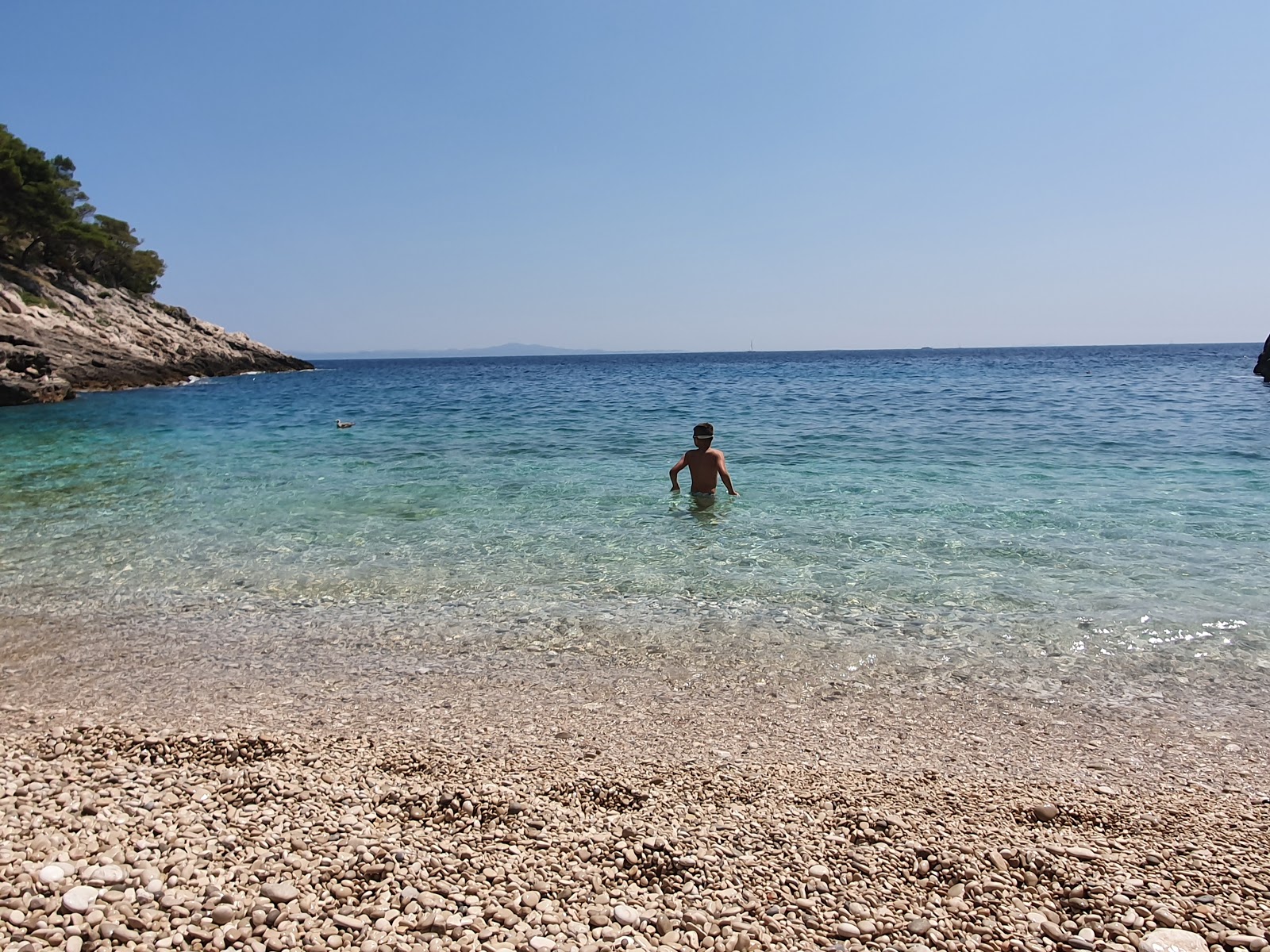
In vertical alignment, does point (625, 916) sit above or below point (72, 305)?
below

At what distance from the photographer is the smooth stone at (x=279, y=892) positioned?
9.91 feet

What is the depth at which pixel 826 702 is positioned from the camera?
4.96 metres

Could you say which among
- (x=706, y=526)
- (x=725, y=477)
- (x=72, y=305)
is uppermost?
(x=72, y=305)

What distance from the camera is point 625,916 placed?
296 cm

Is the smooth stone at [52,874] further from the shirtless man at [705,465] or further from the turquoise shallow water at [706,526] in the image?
the shirtless man at [705,465]

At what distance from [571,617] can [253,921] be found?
13.0 feet

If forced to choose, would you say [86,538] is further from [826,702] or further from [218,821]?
[826,702]

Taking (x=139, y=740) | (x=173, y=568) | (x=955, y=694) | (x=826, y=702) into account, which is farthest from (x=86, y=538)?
(x=955, y=694)

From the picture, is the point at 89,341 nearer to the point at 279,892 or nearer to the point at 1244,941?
the point at 279,892

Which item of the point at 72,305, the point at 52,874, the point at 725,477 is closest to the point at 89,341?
the point at 72,305

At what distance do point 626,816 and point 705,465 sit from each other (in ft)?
26.0

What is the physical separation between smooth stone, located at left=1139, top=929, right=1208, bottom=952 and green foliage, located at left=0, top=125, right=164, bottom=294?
56349mm

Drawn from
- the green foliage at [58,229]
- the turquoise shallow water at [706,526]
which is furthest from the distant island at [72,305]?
the turquoise shallow water at [706,526]

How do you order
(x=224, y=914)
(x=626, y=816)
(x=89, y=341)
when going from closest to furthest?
(x=224, y=914) → (x=626, y=816) → (x=89, y=341)
